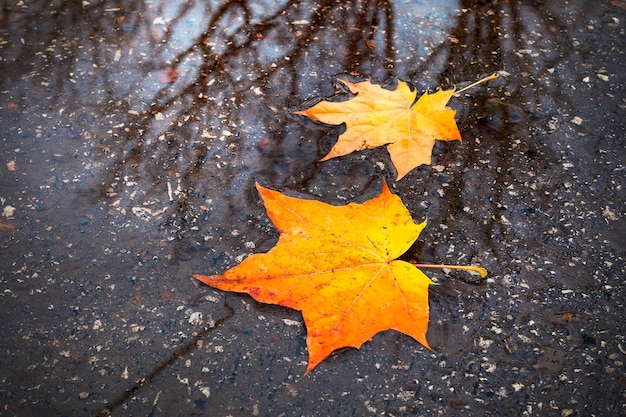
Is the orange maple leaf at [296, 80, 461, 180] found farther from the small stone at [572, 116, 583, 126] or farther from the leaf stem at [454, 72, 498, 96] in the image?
Result: the small stone at [572, 116, 583, 126]

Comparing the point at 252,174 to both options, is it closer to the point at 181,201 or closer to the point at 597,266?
the point at 181,201

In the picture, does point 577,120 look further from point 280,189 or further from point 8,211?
point 8,211

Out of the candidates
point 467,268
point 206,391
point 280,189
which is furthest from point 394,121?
point 206,391

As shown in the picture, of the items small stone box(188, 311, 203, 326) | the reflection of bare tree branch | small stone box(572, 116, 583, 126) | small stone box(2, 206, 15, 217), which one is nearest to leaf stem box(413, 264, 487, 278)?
the reflection of bare tree branch

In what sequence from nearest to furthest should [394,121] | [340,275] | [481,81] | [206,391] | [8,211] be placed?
1. [206,391]
2. [340,275]
3. [8,211]
4. [394,121]
5. [481,81]

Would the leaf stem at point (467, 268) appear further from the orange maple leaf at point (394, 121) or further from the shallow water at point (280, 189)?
the orange maple leaf at point (394, 121)

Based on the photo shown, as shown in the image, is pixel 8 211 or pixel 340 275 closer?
pixel 340 275

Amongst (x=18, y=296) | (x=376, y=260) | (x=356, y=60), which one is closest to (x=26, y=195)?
(x=18, y=296)
